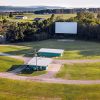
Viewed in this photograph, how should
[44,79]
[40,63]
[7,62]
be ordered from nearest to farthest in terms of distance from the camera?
1. [44,79]
2. [40,63]
3. [7,62]

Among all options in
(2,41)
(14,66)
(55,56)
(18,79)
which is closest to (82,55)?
(55,56)

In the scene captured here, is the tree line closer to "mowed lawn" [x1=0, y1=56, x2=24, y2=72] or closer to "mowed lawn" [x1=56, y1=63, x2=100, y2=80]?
"mowed lawn" [x1=0, y1=56, x2=24, y2=72]

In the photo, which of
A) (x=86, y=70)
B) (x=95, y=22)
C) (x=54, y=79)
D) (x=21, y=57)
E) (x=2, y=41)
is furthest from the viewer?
(x=95, y=22)

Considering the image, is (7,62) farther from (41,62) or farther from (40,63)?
(40,63)

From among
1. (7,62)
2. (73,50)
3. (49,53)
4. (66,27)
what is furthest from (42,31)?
(7,62)

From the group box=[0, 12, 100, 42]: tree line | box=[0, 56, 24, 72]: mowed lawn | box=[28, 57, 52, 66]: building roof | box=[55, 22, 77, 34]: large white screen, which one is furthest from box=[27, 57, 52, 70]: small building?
box=[55, 22, 77, 34]: large white screen

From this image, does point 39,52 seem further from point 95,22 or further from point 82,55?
point 95,22
